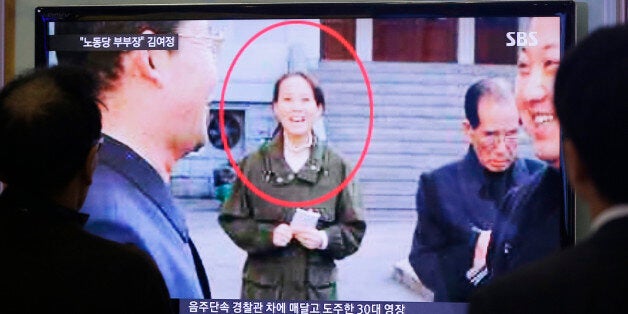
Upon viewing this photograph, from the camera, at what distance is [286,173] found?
2.82 m

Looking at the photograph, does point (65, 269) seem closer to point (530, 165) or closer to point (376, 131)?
point (376, 131)

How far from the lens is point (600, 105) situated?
1082 millimetres

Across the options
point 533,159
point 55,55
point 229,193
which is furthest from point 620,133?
point 55,55

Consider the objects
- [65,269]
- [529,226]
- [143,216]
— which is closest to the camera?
[65,269]

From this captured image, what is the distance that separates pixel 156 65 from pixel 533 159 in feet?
3.71

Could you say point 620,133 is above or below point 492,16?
below

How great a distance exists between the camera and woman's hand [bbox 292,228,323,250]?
279 cm

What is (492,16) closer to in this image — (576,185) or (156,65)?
(156,65)

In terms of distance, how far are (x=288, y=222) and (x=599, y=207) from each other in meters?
1.74

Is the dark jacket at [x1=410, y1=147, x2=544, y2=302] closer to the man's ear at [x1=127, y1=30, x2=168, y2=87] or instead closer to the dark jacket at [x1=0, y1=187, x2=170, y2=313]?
the man's ear at [x1=127, y1=30, x2=168, y2=87]

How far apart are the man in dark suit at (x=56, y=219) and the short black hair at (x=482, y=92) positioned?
4.63 ft

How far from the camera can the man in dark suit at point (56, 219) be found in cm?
150

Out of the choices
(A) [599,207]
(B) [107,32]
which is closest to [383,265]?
(B) [107,32]

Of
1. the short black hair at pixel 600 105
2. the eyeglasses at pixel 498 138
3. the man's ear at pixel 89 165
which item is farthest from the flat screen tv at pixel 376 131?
the short black hair at pixel 600 105
